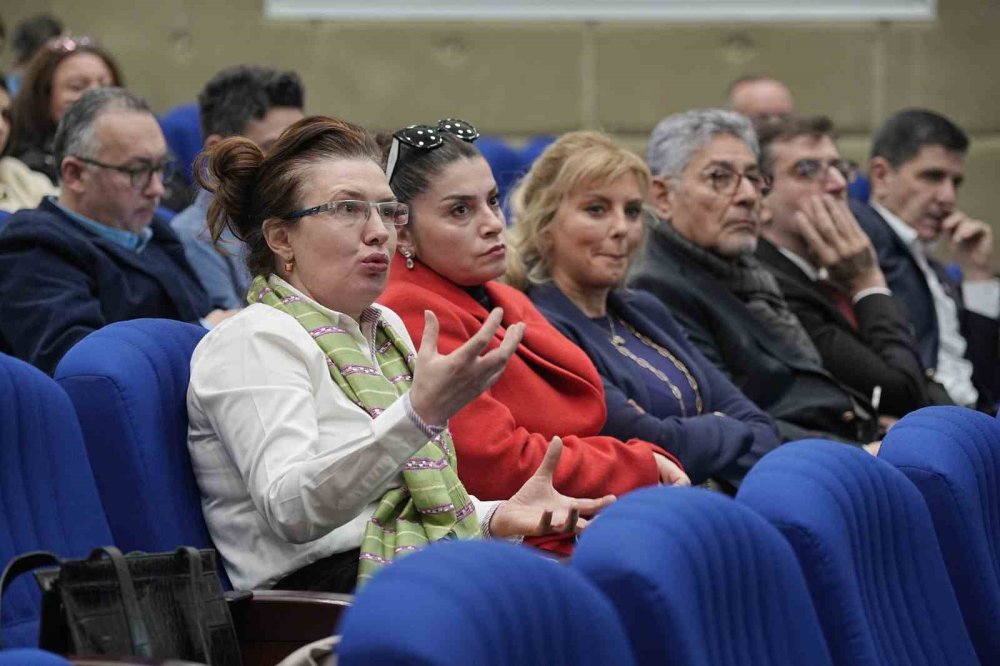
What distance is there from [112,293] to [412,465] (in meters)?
1.13

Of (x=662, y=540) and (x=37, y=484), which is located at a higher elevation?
(x=662, y=540)

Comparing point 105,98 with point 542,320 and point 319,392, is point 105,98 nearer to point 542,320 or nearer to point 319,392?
point 542,320

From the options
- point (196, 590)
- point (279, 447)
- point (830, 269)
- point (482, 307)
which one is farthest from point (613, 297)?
point (196, 590)

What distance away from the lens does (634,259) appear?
3510 mm

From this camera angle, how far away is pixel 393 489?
2.23 metres

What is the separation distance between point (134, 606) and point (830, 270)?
9.62 ft

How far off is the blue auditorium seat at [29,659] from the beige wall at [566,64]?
4.99m

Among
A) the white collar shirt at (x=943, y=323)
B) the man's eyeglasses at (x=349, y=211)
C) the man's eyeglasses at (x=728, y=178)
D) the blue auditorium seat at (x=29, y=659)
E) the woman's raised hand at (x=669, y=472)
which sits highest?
the man's eyeglasses at (x=349, y=211)

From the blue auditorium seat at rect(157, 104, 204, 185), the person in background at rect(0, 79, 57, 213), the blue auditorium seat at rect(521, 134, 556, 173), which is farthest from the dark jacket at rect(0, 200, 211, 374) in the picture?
the blue auditorium seat at rect(521, 134, 556, 173)

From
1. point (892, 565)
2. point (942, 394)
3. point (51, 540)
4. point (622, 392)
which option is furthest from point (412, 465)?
point (942, 394)

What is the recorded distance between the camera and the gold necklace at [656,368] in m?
3.23

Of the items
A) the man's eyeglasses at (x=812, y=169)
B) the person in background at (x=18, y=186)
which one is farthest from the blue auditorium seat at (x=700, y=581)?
the man's eyeglasses at (x=812, y=169)

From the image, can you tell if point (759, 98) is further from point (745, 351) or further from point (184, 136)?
point (745, 351)

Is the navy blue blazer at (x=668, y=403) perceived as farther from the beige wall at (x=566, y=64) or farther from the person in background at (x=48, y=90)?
the beige wall at (x=566, y=64)
